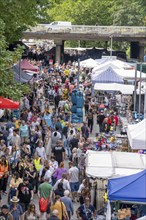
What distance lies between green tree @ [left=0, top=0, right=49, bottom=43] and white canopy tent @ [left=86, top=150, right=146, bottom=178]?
10.1 m

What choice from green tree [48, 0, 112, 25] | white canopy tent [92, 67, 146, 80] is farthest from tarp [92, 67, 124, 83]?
green tree [48, 0, 112, 25]

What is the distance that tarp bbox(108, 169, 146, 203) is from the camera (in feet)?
49.5

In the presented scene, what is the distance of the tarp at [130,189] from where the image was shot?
1508 cm

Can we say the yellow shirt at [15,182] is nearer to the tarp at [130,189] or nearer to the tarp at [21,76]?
the tarp at [130,189]

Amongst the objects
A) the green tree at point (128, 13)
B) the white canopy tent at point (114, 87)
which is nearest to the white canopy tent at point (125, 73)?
the white canopy tent at point (114, 87)

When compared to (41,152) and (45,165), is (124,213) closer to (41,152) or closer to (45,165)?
(45,165)

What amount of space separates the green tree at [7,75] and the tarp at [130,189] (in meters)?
7.55

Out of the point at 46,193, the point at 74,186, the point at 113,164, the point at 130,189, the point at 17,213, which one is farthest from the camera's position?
the point at 74,186

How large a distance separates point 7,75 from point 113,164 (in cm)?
632

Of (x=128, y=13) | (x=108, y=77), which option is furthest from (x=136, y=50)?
(x=108, y=77)

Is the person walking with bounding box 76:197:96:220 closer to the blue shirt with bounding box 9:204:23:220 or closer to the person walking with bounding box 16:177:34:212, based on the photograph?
the blue shirt with bounding box 9:204:23:220

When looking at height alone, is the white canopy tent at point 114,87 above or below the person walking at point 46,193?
below

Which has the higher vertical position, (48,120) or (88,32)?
(48,120)

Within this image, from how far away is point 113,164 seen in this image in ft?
60.6
